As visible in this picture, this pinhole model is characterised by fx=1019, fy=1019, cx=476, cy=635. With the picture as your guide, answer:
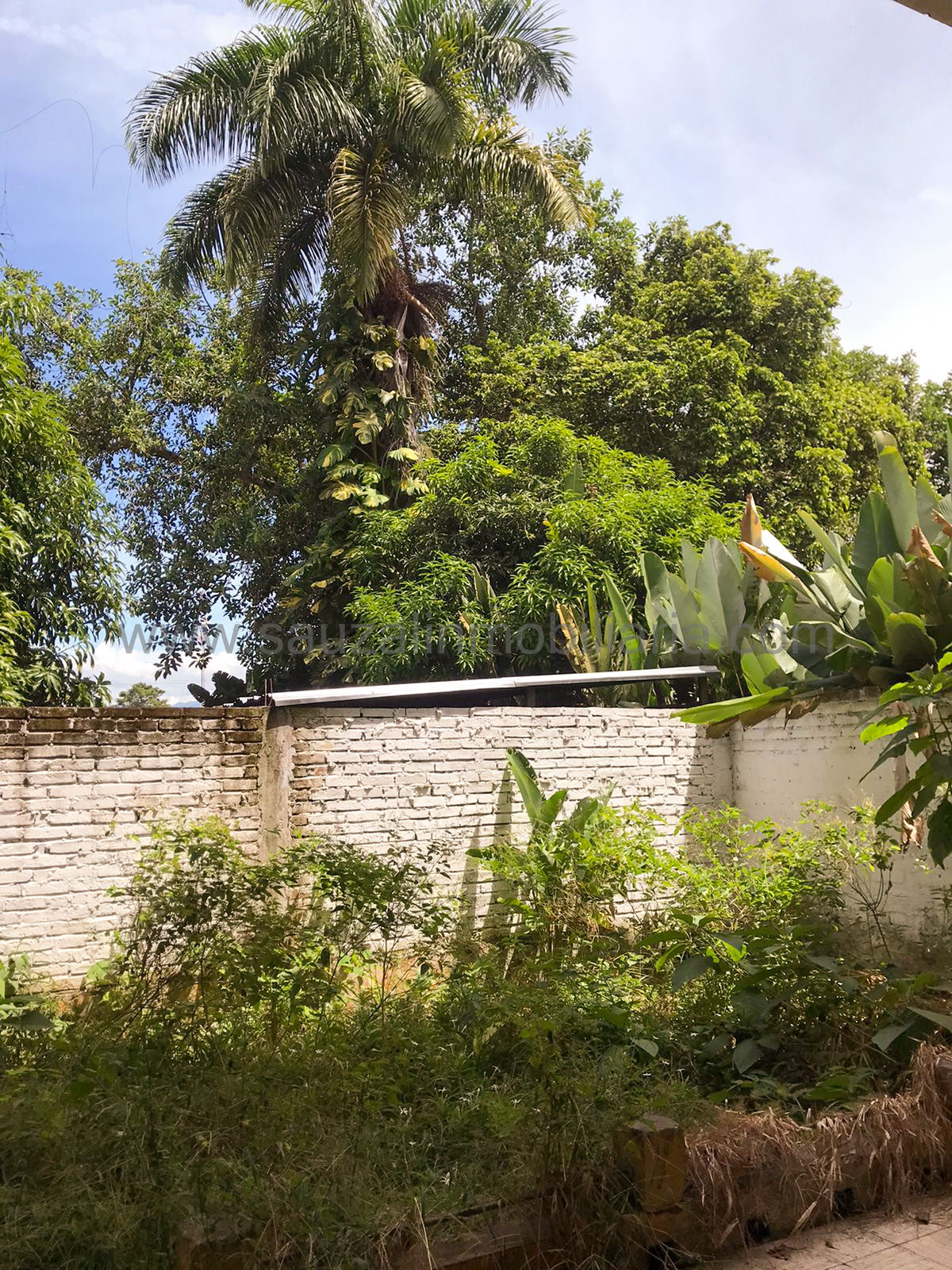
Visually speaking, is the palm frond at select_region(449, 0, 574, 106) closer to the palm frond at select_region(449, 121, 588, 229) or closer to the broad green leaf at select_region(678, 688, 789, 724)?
the palm frond at select_region(449, 121, 588, 229)

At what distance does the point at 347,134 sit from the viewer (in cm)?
1273

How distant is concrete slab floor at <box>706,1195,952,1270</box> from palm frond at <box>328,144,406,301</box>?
10.8 meters

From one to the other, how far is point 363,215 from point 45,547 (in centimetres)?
566

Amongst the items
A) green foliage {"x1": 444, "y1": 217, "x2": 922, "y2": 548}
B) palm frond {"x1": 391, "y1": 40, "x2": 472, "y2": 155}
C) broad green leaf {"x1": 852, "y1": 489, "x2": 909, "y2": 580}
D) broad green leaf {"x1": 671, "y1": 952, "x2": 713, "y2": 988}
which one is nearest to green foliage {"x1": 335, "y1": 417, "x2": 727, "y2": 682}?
green foliage {"x1": 444, "y1": 217, "x2": 922, "y2": 548}

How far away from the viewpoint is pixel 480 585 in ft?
36.1

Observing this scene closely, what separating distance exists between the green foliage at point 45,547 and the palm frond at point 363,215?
3.98 meters

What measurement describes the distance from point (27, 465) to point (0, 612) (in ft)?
4.89

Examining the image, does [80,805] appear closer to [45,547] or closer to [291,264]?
[45,547]

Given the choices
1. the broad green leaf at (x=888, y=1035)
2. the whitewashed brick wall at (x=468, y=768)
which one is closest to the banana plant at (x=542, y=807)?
the whitewashed brick wall at (x=468, y=768)

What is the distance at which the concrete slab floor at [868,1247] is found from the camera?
8.97 feet

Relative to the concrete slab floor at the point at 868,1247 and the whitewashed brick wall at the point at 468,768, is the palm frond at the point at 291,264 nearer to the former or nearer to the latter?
the whitewashed brick wall at the point at 468,768

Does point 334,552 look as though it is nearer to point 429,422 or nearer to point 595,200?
point 429,422

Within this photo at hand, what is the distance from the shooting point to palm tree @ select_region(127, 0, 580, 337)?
12047 millimetres

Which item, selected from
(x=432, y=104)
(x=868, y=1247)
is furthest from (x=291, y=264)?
(x=868, y=1247)
